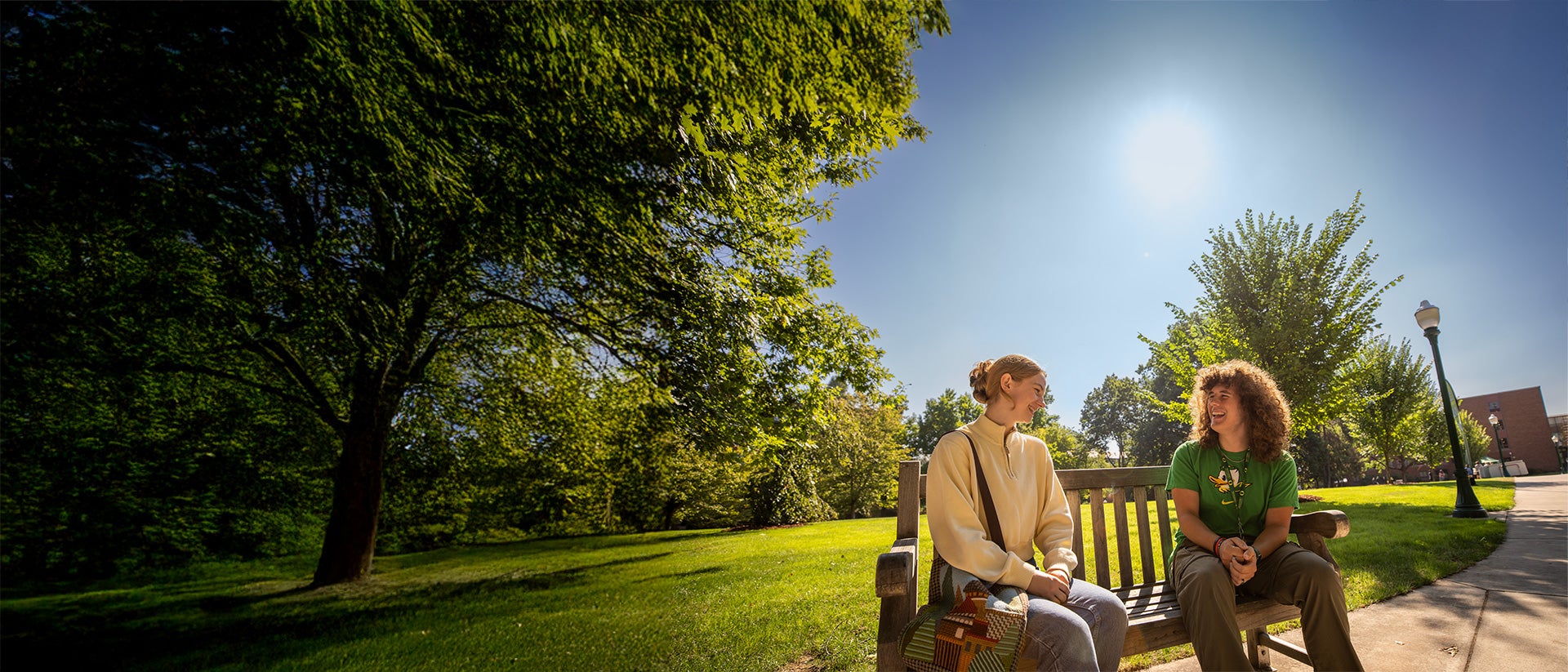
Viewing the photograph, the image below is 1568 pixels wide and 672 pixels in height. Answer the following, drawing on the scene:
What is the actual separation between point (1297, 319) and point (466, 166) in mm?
18165

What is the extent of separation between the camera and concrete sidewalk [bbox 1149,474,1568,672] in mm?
3123

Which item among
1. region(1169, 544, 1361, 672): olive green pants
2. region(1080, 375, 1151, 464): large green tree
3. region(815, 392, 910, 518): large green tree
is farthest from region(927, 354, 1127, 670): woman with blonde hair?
region(1080, 375, 1151, 464): large green tree

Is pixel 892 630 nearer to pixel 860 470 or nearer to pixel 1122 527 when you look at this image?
pixel 1122 527

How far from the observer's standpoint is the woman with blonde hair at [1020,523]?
2113 millimetres

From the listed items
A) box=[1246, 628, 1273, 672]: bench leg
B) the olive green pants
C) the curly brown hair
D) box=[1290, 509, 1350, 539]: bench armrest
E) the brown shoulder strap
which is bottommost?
box=[1246, 628, 1273, 672]: bench leg

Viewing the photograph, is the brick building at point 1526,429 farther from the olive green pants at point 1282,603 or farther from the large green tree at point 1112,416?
the olive green pants at point 1282,603

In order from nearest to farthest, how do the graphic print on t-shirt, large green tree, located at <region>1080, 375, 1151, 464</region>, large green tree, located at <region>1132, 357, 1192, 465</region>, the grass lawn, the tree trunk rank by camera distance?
the graphic print on t-shirt, the grass lawn, the tree trunk, large green tree, located at <region>1132, 357, 1192, 465</region>, large green tree, located at <region>1080, 375, 1151, 464</region>

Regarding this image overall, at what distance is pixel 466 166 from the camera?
19.2ft

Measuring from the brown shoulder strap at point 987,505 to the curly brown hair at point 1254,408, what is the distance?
57.5 inches

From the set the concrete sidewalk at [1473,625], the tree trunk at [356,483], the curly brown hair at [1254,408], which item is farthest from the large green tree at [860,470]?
the curly brown hair at [1254,408]

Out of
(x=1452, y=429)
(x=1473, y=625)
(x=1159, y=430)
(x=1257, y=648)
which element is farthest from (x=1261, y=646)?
(x=1159, y=430)

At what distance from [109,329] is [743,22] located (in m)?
8.08

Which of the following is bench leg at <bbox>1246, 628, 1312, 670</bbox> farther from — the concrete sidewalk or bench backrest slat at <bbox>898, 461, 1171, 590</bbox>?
bench backrest slat at <bbox>898, 461, 1171, 590</bbox>

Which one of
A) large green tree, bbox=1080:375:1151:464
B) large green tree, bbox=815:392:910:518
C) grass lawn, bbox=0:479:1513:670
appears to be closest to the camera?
grass lawn, bbox=0:479:1513:670
